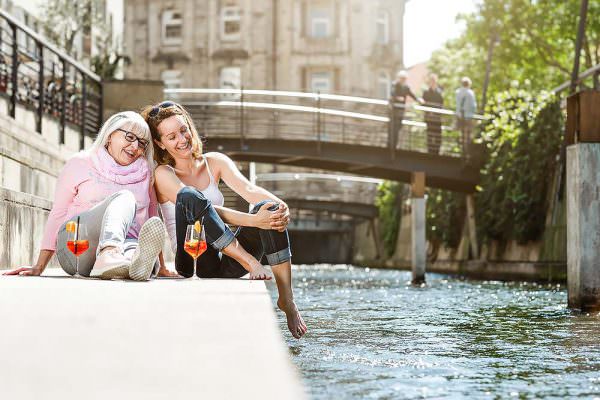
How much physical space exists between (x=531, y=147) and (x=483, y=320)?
13.7 metres

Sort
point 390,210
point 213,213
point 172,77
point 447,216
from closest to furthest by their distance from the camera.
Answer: point 213,213 < point 447,216 < point 390,210 < point 172,77

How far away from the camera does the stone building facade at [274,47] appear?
1827 inches

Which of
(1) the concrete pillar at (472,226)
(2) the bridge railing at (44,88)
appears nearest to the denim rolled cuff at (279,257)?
(2) the bridge railing at (44,88)

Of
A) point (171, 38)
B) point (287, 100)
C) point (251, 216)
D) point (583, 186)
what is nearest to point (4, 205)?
point (251, 216)

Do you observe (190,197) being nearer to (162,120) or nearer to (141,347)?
(162,120)

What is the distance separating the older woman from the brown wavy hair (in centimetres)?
9

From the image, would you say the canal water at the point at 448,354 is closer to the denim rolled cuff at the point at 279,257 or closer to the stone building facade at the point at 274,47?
the denim rolled cuff at the point at 279,257

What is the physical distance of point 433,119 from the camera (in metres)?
24.0

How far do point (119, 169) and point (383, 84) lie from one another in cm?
4116

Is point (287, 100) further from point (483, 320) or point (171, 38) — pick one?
point (483, 320)

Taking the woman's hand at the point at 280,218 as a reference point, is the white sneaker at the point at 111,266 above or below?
below

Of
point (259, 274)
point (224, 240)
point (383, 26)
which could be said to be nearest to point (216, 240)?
point (224, 240)

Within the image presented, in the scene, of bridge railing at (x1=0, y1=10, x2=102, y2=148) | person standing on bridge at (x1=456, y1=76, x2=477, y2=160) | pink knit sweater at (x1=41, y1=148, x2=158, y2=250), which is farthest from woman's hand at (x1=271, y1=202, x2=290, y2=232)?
person standing on bridge at (x1=456, y1=76, x2=477, y2=160)

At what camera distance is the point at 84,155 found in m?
6.28
